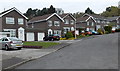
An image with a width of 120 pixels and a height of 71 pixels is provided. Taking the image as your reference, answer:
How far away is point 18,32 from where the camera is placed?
116ft

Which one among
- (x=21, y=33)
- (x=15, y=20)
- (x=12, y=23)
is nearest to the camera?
(x=12, y=23)

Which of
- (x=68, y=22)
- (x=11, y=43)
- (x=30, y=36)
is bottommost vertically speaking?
(x=11, y=43)

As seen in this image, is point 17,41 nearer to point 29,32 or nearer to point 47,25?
point 29,32

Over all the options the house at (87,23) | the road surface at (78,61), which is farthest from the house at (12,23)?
the house at (87,23)

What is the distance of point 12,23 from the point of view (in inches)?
1373

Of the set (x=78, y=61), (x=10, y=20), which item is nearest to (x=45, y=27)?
(x=10, y=20)

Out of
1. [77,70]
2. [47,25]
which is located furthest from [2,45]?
[47,25]

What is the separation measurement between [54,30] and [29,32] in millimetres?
7821

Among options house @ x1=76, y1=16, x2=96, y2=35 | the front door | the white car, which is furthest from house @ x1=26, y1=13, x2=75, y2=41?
the white car

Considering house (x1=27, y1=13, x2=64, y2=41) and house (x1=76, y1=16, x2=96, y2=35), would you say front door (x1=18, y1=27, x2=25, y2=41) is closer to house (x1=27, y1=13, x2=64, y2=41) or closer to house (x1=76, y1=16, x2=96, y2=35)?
house (x1=27, y1=13, x2=64, y2=41)

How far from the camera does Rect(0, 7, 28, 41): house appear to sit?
1315 inches

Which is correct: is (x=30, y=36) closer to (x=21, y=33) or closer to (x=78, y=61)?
(x=21, y=33)

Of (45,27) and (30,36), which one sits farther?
(45,27)

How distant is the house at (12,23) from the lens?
33406 millimetres
